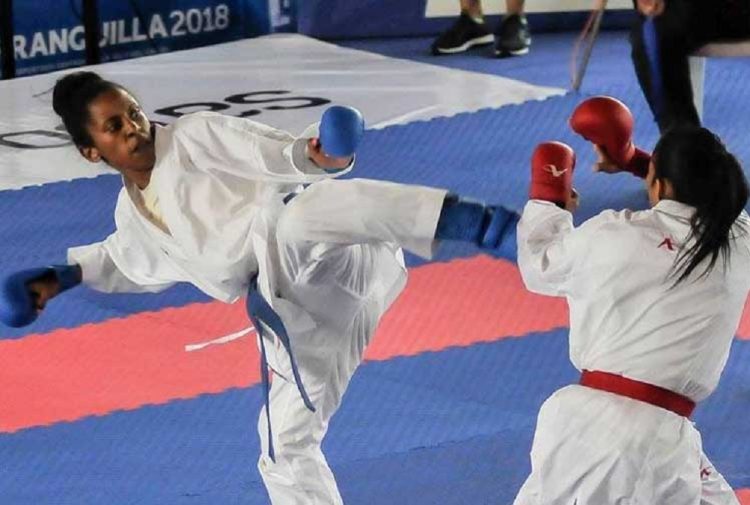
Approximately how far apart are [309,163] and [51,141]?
453 cm

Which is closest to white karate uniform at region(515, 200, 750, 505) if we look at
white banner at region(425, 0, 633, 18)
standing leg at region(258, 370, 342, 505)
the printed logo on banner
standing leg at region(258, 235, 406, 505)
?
standing leg at region(258, 235, 406, 505)

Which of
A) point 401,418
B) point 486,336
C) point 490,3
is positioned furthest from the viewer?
point 490,3

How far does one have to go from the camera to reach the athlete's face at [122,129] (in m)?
3.55

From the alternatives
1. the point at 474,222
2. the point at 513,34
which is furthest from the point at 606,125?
the point at 513,34

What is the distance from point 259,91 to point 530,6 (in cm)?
240

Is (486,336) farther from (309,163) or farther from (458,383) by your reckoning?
(309,163)

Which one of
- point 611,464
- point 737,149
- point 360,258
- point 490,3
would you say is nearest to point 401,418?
point 360,258

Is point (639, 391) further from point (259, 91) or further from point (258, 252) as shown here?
point (259, 91)

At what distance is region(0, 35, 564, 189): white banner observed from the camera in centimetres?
756

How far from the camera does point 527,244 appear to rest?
299 centimetres

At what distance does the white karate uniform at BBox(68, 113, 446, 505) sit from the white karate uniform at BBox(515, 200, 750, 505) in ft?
1.50

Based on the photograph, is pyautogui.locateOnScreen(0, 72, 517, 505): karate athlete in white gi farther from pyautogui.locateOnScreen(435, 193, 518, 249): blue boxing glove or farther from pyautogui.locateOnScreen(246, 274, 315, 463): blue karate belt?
pyautogui.locateOnScreen(435, 193, 518, 249): blue boxing glove

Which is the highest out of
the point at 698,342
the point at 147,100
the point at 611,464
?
the point at 698,342

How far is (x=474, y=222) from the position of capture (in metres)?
3.04
